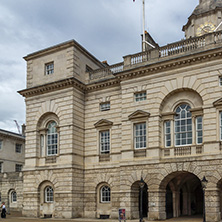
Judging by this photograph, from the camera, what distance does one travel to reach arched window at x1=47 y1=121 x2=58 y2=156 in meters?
32.6

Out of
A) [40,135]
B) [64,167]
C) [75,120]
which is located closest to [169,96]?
[75,120]

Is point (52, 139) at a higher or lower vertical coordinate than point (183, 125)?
lower

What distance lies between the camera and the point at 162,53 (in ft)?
95.5

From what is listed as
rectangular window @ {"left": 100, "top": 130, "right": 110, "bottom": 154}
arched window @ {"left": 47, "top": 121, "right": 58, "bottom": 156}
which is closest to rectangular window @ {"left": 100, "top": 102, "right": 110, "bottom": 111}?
rectangular window @ {"left": 100, "top": 130, "right": 110, "bottom": 154}

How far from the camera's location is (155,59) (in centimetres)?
2889

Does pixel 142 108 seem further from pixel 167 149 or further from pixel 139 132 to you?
pixel 167 149

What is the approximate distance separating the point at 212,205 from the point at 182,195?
7.24m

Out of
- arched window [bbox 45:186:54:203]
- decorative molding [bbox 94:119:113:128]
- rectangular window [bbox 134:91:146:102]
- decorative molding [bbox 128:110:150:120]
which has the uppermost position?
rectangular window [bbox 134:91:146:102]

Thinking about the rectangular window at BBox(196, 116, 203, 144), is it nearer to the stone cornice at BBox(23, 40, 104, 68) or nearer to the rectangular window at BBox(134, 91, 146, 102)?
the rectangular window at BBox(134, 91, 146, 102)

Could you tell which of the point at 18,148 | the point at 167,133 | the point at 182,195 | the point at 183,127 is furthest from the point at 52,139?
the point at 18,148

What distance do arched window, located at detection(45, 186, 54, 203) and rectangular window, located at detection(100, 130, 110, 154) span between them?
5.94m

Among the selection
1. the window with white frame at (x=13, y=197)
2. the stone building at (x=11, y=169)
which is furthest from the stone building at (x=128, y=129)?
the window with white frame at (x=13, y=197)

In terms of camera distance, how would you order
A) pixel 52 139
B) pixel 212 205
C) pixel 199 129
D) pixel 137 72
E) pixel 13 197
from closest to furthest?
pixel 212 205
pixel 199 129
pixel 137 72
pixel 52 139
pixel 13 197

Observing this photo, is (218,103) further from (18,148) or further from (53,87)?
(18,148)
